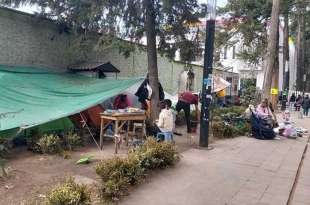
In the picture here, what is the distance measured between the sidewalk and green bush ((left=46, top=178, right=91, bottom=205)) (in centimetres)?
70

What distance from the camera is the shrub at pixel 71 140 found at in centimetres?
941

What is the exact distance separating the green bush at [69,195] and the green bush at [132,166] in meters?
0.51

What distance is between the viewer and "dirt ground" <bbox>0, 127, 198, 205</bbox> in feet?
19.5

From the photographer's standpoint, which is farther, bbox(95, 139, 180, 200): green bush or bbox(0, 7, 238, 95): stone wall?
bbox(0, 7, 238, 95): stone wall

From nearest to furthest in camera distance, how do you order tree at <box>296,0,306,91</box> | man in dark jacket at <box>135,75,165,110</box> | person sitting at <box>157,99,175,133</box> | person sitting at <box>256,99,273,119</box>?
person sitting at <box>157,99,175,133</box>
man in dark jacket at <box>135,75,165,110</box>
person sitting at <box>256,99,273,119</box>
tree at <box>296,0,306,91</box>

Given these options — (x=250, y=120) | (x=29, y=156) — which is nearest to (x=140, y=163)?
(x=29, y=156)

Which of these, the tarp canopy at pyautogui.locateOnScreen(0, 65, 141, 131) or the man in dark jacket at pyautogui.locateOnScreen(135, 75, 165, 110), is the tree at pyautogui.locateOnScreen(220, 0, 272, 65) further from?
the tarp canopy at pyautogui.locateOnScreen(0, 65, 141, 131)

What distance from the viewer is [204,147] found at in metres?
10.5

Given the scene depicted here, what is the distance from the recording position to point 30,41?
12.0 meters

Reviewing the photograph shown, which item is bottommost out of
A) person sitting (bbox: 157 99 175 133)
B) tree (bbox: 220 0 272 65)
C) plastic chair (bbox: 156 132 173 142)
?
→ plastic chair (bbox: 156 132 173 142)

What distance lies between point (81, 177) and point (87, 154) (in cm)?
215

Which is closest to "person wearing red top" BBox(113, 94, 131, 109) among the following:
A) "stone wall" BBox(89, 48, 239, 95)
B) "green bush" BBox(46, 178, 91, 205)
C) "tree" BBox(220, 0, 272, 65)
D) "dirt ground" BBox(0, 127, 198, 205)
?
"stone wall" BBox(89, 48, 239, 95)

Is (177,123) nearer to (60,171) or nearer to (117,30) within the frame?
(117,30)

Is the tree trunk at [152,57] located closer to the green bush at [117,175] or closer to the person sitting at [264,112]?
the person sitting at [264,112]
